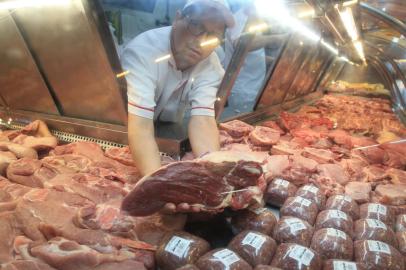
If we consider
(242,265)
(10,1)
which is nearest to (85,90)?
(10,1)

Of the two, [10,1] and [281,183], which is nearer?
[10,1]

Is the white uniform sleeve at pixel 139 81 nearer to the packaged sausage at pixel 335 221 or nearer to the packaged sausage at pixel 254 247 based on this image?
the packaged sausage at pixel 254 247

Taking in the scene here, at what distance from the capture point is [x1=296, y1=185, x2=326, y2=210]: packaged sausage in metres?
2.72

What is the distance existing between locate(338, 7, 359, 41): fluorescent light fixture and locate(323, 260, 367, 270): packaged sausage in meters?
2.01

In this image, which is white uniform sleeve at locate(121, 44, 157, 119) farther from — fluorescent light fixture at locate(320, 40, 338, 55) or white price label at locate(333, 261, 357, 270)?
fluorescent light fixture at locate(320, 40, 338, 55)

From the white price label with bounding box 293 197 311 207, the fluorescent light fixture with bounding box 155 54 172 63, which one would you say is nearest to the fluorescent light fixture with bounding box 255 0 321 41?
the fluorescent light fixture with bounding box 155 54 172 63

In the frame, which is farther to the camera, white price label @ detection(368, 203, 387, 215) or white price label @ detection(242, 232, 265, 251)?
white price label @ detection(368, 203, 387, 215)

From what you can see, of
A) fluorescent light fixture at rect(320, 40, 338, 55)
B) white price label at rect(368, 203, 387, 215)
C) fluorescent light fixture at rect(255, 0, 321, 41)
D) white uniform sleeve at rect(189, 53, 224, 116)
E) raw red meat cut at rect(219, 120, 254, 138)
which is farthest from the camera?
fluorescent light fixture at rect(320, 40, 338, 55)

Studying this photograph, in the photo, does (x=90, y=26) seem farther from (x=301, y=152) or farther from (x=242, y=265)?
(x=301, y=152)

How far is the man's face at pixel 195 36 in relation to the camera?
2877mm

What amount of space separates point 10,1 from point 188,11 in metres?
1.47

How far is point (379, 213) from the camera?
2.59 m

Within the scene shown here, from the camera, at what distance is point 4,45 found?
11.4 ft

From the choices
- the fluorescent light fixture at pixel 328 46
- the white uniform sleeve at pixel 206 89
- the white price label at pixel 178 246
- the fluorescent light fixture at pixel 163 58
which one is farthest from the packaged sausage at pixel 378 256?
the fluorescent light fixture at pixel 328 46
